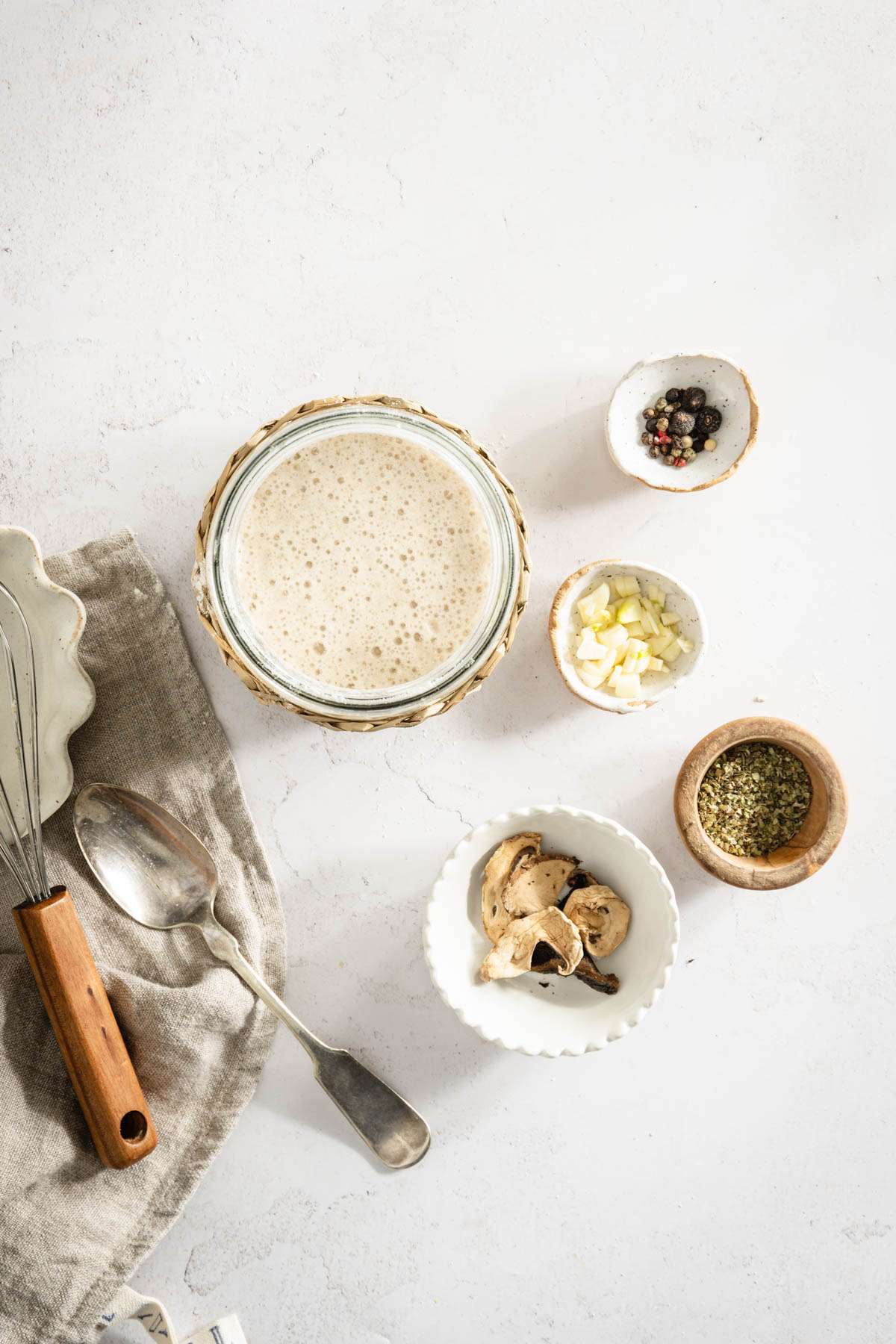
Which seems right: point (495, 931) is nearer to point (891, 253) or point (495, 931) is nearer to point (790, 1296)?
point (790, 1296)

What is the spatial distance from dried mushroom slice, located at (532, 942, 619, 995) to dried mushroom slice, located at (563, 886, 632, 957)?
2cm

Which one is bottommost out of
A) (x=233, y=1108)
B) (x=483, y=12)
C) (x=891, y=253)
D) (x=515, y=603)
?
(x=233, y=1108)

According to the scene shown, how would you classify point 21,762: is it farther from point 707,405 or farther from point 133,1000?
point 707,405

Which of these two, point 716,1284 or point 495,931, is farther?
point 716,1284

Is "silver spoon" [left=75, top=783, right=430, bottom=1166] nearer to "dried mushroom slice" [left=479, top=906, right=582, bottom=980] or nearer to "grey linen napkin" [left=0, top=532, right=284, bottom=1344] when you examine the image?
"grey linen napkin" [left=0, top=532, right=284, bottom=1344]

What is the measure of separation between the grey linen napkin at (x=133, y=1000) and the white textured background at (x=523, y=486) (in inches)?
1.9

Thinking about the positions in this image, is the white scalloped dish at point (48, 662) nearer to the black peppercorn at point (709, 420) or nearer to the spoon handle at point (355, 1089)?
the spoon handle at point (355, 1089)

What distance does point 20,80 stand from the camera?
123 centimetres

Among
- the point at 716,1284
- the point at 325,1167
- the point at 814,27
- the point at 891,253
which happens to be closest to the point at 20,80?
the point at 814,27

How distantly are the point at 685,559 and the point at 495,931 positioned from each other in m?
0.56

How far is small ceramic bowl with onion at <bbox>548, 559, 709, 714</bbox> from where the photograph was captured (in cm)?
117

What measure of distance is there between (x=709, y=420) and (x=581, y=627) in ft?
1.03

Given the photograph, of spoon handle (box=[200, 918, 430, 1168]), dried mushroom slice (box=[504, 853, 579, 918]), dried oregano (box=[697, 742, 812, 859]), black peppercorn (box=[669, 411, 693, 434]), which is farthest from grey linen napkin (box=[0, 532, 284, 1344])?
black peppercorn (box=[669, 411, 693, 434])

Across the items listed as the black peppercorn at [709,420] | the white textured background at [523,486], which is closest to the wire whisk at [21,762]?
the white textured background at [523,486]
